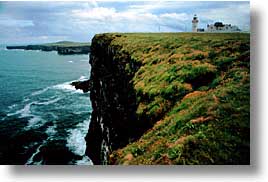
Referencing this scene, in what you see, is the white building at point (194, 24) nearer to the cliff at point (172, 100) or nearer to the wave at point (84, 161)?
the cliff at point (172, 100)

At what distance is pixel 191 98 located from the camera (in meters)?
6.86

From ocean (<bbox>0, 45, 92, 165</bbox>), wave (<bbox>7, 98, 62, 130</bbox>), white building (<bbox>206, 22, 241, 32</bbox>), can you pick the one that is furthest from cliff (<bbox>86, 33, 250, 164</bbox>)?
wave (<bbox>7, 98, 62, 130</bbox>)

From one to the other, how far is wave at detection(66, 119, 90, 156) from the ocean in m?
0.82

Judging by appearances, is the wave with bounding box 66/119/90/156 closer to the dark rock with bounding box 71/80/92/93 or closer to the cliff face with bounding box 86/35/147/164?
the cliff face with bounding box 86/35/147/164

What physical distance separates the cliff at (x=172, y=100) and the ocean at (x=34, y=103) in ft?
2.73

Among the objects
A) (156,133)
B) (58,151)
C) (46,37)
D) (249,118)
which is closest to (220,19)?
(249,118)

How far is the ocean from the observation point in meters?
7.28

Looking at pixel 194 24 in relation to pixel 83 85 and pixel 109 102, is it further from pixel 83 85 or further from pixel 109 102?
pixel 109 102

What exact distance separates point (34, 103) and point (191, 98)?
310 centimetres

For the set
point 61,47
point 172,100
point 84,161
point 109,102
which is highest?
point 61,47

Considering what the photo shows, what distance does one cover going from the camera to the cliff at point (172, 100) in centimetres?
603

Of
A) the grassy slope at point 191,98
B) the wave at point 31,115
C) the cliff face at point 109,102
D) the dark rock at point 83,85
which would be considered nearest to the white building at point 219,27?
the grassy slope at point 191,98

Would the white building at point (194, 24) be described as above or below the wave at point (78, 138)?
above

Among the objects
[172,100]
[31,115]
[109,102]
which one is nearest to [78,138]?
[109,102]
